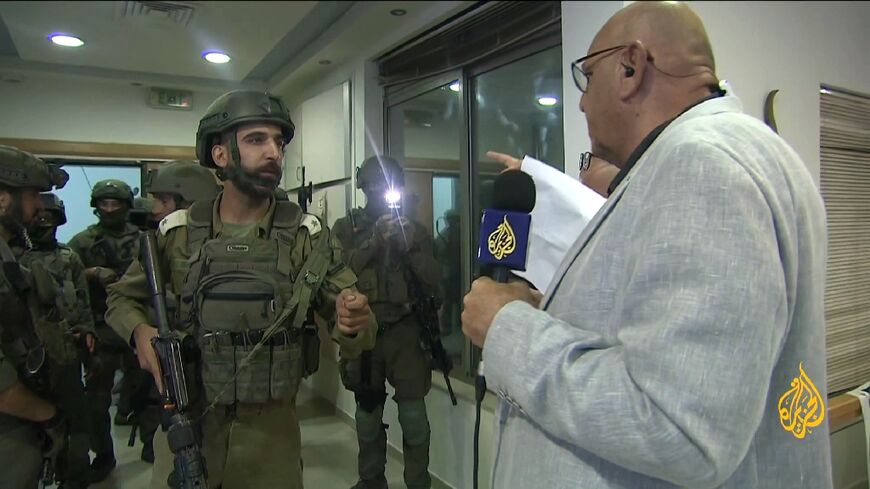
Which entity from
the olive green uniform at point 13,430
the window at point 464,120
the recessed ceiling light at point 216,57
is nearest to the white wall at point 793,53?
the window at point 464,120

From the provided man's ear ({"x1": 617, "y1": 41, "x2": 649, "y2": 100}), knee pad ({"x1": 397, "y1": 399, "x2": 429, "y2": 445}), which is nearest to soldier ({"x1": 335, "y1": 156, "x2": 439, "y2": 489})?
knee pad ({"x1": 397, "y1": 399, "x2": 429, "y2": 445})

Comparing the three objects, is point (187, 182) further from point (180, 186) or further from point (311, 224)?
point (311, 224)

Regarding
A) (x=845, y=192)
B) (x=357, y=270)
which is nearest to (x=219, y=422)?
(x=357, y=270)

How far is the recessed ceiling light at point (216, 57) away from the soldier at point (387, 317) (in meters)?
0.37

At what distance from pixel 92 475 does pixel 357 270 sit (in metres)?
0.65

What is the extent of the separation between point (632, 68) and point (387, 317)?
79 cm

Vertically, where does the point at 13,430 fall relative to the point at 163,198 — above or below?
below

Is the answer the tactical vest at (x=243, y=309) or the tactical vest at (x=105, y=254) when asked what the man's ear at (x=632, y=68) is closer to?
the tactical vest at (x=243, y=309)

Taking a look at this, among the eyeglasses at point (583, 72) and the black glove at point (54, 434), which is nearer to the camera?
the eyeglasses at point (583, 72)

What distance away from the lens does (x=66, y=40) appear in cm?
86

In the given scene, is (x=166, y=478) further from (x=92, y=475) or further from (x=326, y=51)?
(x=326, y=51)

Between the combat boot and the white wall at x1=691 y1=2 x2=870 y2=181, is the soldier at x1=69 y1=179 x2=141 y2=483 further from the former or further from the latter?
the white wall at x1=691 y1=2 x2=870 y2=181

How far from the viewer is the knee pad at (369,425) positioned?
117 centimetres

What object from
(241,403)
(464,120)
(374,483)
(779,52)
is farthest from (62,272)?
(779,52)
